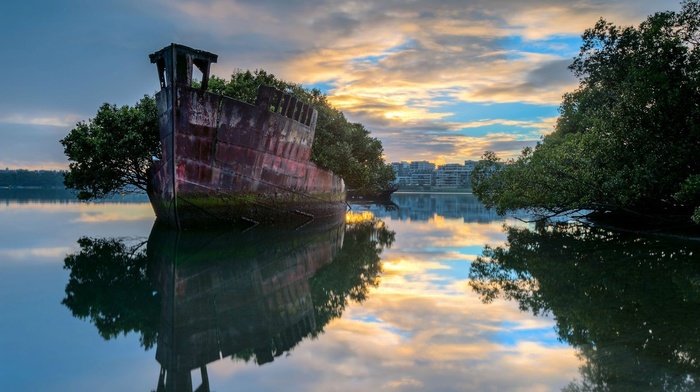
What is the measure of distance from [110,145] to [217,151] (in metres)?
8.50

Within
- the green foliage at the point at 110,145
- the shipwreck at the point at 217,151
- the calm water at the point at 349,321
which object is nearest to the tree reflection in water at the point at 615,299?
the calm water at the point at 349,321

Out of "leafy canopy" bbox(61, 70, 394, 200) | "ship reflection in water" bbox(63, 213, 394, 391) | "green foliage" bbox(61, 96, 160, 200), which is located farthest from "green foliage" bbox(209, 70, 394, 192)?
"ship reflection in water" bbox(63, 213, 394, 391)

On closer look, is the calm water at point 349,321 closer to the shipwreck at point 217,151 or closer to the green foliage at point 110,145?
the shipwreck at point 217,151

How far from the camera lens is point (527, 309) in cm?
785

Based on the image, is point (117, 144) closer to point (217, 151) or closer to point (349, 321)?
point (217, 151)

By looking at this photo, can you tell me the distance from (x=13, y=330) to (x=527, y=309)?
7.03 m

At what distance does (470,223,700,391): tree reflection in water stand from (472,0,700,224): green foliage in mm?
2340

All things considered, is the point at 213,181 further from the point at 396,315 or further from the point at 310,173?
the point at 396,315

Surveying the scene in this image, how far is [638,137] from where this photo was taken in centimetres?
1705

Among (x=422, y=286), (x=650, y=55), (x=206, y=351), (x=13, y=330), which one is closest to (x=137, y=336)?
(x=206, y=351)

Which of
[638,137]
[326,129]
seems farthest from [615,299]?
[326,129]

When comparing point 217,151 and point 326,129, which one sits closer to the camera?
point 217,151

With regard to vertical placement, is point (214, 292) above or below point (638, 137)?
below

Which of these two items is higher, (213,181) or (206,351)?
(213,181)
